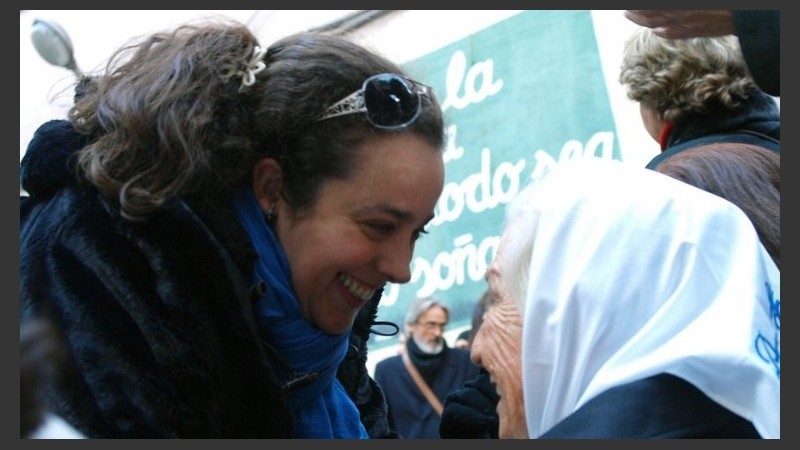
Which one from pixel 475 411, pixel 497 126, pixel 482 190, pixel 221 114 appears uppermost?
pixel 221 114

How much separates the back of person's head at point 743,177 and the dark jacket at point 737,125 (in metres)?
0.31

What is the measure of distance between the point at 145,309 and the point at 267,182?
0.43 m

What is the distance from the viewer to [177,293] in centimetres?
196

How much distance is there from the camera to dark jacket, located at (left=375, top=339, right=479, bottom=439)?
5805 mm

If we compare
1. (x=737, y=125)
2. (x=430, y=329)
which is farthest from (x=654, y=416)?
(x=430, y=329)

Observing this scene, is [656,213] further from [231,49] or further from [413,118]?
[231,49]

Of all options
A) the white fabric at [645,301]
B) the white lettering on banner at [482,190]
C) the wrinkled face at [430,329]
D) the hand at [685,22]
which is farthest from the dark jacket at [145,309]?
the white lettering on banner at [482,190]

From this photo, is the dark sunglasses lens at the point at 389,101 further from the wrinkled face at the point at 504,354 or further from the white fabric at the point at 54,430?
the white fabric at the point at 54,430

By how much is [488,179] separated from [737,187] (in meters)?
5.59

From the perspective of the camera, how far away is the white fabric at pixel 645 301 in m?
1.79

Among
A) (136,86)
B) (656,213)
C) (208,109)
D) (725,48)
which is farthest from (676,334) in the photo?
(725,48)

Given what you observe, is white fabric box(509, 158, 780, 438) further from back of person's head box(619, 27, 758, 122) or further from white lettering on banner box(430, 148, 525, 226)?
white lettering on banner box(430, 148, 525, 226)

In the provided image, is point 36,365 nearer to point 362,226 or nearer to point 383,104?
point 362,226

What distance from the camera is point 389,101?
228cm
